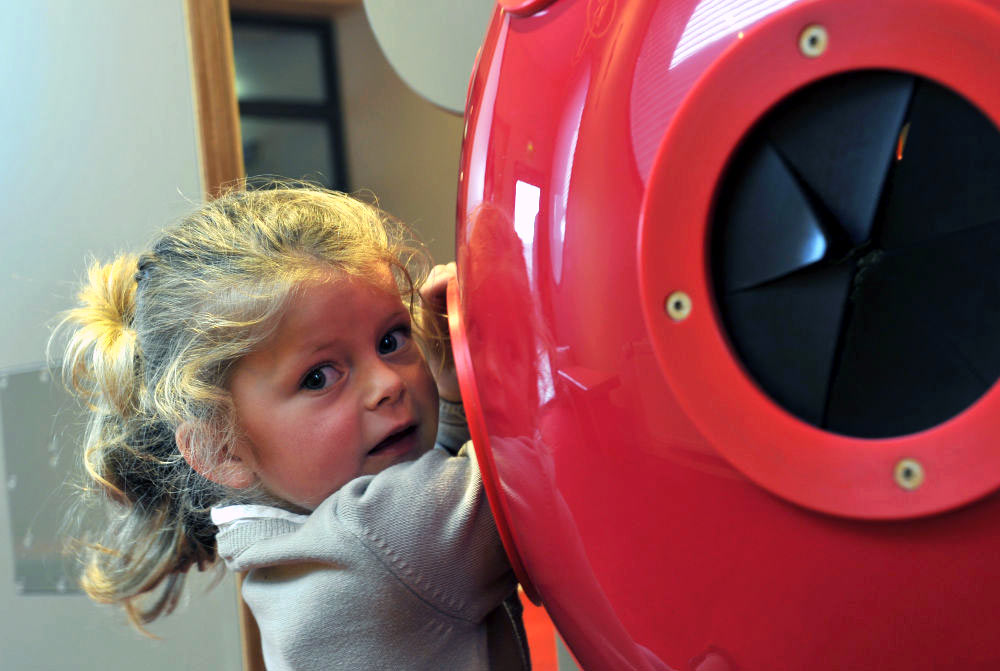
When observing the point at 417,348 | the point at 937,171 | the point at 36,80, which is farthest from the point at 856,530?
the point at 36,80

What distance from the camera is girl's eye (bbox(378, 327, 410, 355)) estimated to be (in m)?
0.72

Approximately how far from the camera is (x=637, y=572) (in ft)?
1.38

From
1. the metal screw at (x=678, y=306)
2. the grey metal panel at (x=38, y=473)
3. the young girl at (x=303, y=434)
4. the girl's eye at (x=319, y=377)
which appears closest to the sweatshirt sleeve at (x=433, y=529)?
the young girl at (x=303, y=434)

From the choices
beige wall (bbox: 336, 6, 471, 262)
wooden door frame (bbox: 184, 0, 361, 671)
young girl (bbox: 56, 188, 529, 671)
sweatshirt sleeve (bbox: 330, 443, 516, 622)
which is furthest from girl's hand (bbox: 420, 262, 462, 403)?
beige wall (bbox: 336, 6, 471, 262)

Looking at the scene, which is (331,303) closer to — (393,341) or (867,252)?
(393,341)

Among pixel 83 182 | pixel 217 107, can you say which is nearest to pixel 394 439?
pixel 217 107

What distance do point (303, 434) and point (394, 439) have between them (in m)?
0.06

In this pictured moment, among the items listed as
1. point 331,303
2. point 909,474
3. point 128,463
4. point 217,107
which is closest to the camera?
point 909,474

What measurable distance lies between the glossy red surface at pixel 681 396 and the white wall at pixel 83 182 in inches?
37.5

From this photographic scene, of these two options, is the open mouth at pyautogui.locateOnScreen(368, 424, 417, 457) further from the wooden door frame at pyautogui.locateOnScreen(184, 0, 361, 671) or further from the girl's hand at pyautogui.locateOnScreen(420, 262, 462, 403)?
the wooden door frame at pyautogui.locateOnScreen(184, 0, 361, 671)

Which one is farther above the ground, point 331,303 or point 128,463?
point 331,303

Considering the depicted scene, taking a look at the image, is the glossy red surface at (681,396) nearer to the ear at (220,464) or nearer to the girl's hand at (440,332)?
the girl's hand at (440,332)

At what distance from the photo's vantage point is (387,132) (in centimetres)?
162

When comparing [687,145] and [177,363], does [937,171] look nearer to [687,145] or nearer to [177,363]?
[687,145]
